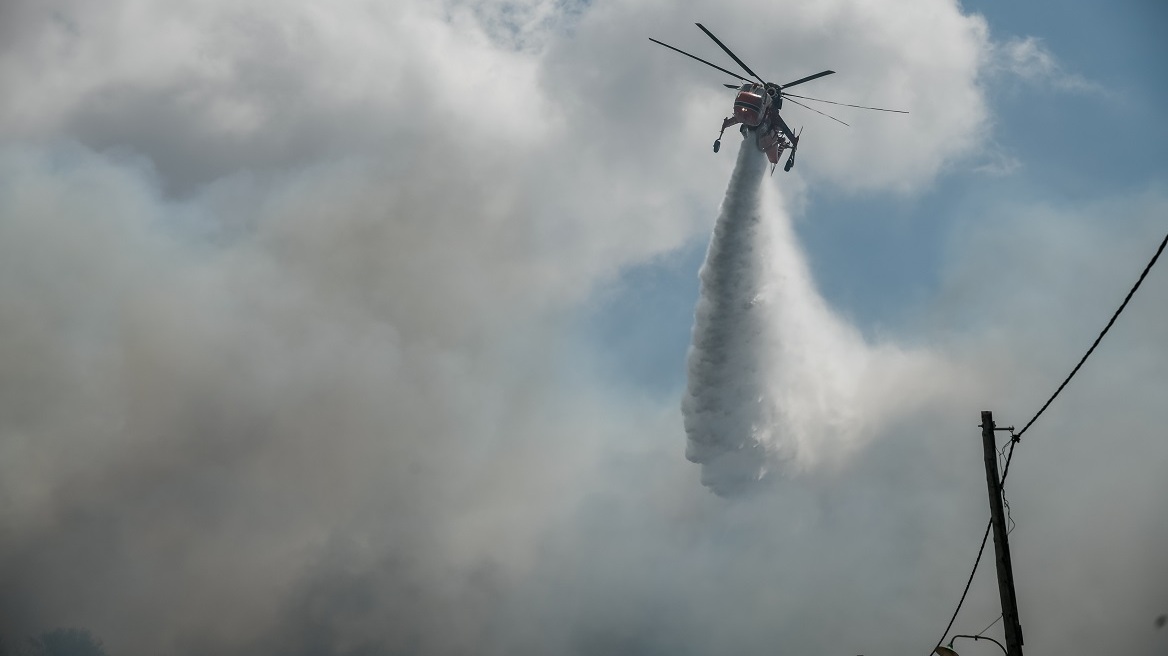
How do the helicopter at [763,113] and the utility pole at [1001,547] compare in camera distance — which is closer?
the utility pole at [1001,547]

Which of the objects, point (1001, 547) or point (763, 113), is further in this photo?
point (763, 113)

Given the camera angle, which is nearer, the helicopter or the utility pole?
the utility pole

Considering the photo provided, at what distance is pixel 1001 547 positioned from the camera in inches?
1058

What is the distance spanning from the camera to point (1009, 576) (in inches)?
1035

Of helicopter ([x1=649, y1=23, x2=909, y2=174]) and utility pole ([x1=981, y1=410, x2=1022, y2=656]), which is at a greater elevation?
helicopter ([x1=649, y1=23, x2=909, y2=174])

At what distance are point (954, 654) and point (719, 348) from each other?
51584 mm

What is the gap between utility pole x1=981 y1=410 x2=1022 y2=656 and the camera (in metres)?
25.7

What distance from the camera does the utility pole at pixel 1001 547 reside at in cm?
2569

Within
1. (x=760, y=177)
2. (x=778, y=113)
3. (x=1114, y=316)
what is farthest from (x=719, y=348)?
(x=1114, y=316)

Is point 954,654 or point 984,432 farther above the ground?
point 984,432

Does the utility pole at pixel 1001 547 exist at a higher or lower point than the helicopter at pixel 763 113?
lower

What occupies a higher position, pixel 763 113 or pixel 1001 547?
pixel 763 113

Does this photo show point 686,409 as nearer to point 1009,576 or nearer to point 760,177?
point 760,177

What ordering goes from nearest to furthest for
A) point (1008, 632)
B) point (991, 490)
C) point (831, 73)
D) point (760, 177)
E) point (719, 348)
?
point (1008, 632), point (991, 490), point (831, 73), point (760, 177), point (719, 348)
